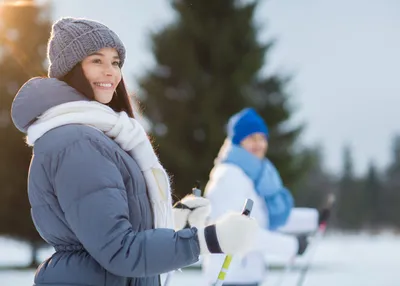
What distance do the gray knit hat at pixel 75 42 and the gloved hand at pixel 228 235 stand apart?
0.57m

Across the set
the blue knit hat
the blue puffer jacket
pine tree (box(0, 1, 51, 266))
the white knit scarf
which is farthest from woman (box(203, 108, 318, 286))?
pine tree (box(0, 1, 51, 266))

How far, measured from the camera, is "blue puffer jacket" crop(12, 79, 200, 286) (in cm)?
164

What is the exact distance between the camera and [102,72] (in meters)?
1.92

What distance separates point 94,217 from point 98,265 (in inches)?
7.1

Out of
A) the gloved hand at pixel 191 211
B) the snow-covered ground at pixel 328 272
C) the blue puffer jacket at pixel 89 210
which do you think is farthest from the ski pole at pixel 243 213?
the snow-covered ground at pixel 328 272

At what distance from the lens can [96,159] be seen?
1.69 m

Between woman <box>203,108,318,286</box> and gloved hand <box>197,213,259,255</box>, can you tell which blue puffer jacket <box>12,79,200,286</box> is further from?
woman <box>203,108,318,286</box>

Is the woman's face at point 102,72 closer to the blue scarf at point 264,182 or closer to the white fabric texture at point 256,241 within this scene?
the white fabric texture at point 256,241

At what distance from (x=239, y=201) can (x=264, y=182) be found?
400 millimetres

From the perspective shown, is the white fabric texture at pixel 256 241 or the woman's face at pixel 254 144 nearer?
the white fabric texture at pixel 256 241

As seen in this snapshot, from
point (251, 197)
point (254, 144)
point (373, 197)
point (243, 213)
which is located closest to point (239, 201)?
point (251, 197)

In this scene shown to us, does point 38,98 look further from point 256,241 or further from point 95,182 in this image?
point 256,241

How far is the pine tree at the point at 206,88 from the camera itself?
18.9 m

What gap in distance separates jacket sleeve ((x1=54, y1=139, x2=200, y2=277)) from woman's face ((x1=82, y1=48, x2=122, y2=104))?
260 mm
